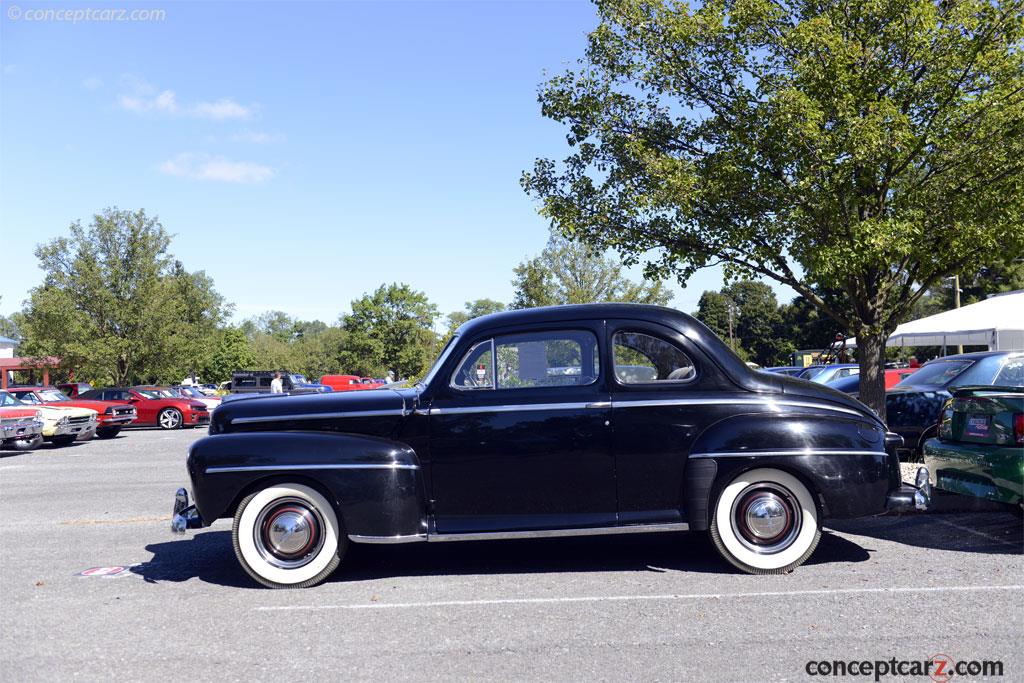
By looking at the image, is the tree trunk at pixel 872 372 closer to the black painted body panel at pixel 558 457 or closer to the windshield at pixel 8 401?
the black painted body panel at pixel 558 457

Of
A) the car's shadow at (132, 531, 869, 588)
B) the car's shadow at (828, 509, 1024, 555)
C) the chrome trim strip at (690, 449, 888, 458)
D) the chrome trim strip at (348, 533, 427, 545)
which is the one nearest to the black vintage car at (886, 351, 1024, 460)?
the car's shadow at (828, 509, 1024, 555)

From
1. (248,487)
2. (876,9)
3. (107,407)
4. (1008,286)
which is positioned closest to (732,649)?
(248,487)

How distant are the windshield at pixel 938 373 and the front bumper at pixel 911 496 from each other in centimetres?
595

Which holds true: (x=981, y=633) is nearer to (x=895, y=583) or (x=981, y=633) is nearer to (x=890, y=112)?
(x=895, y=583)

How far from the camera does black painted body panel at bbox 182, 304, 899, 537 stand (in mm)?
5887

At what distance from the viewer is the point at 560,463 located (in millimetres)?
5910

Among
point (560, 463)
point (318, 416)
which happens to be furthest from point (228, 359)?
point (560, 463)

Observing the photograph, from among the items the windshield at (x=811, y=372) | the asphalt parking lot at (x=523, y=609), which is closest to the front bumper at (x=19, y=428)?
the asphalt parking lot at (x=523, y=609)

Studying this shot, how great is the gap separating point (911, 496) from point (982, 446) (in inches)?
47.7

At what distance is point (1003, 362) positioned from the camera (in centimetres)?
1109

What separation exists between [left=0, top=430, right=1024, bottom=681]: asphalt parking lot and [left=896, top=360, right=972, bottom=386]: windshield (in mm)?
4156

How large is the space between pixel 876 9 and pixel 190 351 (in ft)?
110

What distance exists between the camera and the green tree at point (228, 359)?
81.2 meters

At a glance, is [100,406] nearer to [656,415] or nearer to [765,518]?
[656,415]
